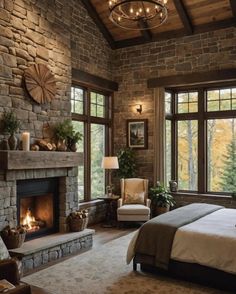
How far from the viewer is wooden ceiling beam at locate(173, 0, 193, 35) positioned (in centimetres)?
657

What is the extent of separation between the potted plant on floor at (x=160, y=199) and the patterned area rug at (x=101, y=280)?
2351 mm

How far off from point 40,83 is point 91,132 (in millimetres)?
2430

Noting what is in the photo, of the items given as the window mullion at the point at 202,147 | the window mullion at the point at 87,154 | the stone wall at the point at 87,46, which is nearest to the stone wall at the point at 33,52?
the stone wall at the point at 87,46

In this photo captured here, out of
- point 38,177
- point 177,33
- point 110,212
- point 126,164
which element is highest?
point 177,33

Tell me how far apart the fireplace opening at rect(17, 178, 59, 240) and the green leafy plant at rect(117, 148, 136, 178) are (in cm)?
223

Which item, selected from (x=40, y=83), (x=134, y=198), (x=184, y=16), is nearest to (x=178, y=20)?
(x=184, y=16)

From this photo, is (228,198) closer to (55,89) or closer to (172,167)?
(172,167)

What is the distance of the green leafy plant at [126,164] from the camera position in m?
7.49

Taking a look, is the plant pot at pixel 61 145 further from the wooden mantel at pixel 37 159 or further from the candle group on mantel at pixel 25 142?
the candle group on mantel at pixel 25 142

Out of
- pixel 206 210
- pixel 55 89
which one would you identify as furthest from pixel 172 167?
pixel 55 89

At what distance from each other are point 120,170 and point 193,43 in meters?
3.25

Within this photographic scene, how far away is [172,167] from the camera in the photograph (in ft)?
25.2

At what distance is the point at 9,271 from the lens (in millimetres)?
2844

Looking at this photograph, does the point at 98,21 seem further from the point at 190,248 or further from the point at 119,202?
the point at 190,248
